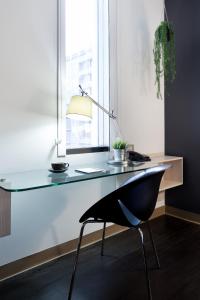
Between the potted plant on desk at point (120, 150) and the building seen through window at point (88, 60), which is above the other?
the building seen through window at point (88, 60)

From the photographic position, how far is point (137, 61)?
265cm

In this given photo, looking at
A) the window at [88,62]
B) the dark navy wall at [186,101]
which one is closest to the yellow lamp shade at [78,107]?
the window at [88,62]

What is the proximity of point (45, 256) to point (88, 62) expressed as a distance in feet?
5.85

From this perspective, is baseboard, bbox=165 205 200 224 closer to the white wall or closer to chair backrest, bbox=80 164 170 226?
the white wall

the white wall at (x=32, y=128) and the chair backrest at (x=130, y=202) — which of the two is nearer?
the chair backrest at (x=130, y=202)

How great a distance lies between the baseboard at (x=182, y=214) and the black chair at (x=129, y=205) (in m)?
1.40

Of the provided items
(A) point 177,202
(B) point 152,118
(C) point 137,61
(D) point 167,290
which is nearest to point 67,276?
(D) point 167,290

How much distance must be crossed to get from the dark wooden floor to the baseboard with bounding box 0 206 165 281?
53 mm

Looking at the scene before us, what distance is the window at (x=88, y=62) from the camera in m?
2.24

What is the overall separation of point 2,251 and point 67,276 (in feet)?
1.60

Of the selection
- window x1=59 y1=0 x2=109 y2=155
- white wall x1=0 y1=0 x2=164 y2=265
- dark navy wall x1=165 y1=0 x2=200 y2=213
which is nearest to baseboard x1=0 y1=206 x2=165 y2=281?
white wall x1=0 y1=0 x2=164 y2=265

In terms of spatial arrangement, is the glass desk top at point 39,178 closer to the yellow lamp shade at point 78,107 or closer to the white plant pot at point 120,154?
the white plant pot at point 120,154

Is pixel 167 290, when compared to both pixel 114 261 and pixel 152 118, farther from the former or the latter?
pixel 152 118

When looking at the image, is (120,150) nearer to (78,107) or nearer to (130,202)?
(78,107)
